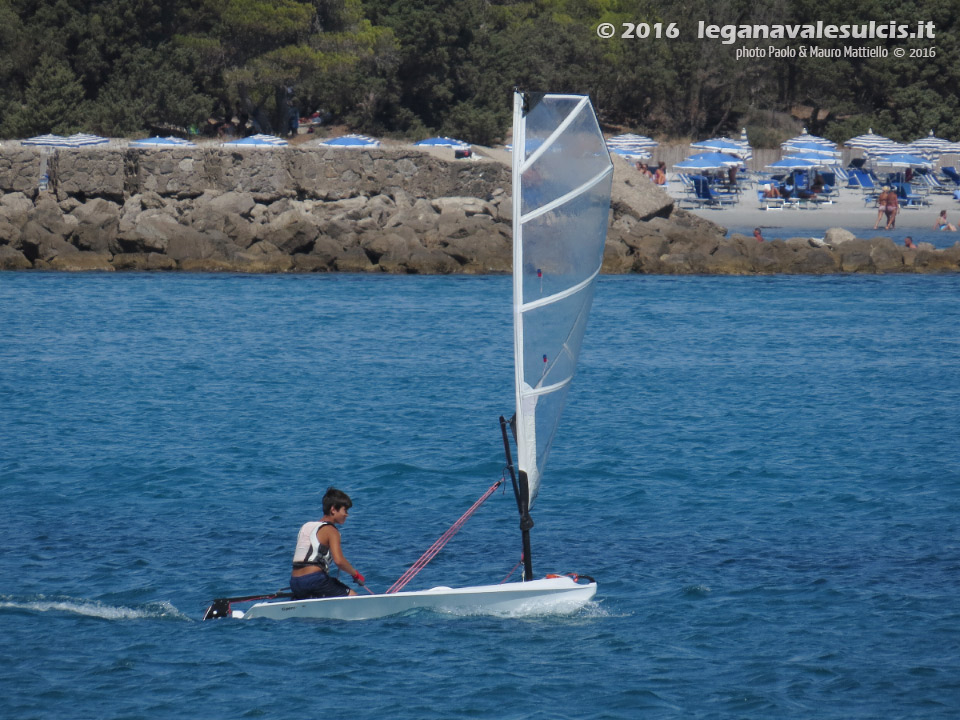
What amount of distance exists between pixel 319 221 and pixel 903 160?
89.8 ft

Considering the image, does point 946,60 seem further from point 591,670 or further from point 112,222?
point 591,670

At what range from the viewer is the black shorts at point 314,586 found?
9.28 meters

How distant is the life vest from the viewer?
30.0 ft

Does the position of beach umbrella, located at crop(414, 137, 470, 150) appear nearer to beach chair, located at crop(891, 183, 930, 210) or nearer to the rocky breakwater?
the rocky breakwater

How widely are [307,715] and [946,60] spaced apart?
58.1m

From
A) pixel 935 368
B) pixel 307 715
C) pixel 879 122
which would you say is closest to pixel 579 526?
pixel 307 715

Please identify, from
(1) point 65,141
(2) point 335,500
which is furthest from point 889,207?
(2) point 335,500

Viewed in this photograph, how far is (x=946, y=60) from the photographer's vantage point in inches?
2297

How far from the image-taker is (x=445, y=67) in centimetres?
5431

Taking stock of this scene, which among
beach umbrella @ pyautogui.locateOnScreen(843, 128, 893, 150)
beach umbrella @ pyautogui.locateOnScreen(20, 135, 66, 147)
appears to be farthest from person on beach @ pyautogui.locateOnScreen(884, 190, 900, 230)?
beach umbrella @ pyautogui.locateOnScreen(20, 135, 66, 147)

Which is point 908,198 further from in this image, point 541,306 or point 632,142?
point 541,306

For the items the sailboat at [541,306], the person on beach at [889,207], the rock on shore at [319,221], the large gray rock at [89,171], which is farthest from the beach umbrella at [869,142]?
the sailboat at [541,306]

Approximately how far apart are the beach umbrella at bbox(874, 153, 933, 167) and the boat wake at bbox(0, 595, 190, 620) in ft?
152

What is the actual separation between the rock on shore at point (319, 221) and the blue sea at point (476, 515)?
260 inches
